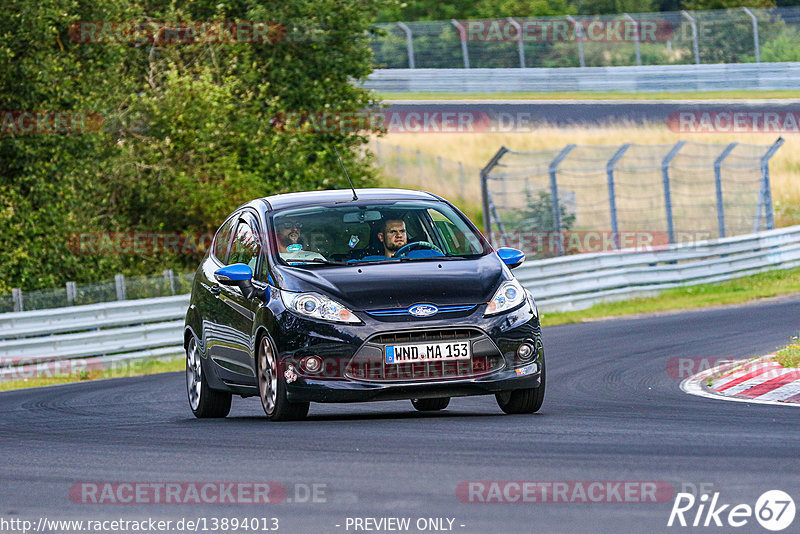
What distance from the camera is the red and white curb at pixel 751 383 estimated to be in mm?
11023

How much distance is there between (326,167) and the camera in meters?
33.3

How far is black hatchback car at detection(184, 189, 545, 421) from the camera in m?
9.57

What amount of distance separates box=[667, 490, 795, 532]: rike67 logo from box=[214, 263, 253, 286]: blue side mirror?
466 cm

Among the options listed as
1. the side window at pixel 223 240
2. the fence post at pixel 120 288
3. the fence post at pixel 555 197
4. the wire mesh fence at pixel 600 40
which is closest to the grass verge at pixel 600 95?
the wire mesh fence at pixel 600 40

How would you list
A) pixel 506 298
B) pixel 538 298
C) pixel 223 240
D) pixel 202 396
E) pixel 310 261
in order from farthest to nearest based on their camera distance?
pixel 538 298
pixel 223 240
pixel 202 396
pixel 310 261
pixel 506 298

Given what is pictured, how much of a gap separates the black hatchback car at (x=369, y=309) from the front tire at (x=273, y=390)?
0.01 metres

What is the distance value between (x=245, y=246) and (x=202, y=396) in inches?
51.2

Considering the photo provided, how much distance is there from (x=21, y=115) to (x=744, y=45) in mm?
26399

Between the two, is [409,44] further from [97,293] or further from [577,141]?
[97,293]

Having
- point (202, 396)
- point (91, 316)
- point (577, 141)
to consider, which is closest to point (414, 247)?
point (202, 396)

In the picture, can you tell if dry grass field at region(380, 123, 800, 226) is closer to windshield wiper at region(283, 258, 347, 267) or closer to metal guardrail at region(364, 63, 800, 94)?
metal guardrail at region(364, 63, 800, 94)

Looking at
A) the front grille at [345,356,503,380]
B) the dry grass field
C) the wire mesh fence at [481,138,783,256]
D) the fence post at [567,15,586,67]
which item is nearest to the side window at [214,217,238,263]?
the front grille at [345,356,503,380]

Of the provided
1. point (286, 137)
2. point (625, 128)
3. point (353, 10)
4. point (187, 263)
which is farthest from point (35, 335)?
point (625, 128)

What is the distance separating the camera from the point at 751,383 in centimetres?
1205
